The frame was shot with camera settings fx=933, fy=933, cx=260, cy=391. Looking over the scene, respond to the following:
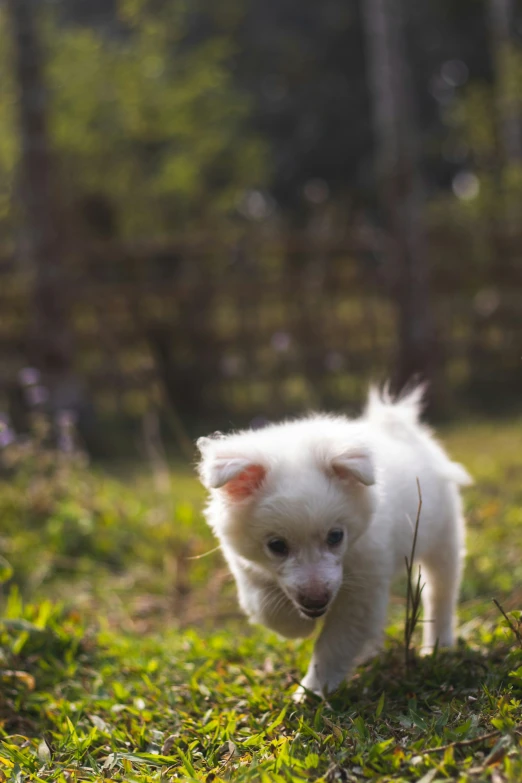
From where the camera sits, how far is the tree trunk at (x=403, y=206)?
36.6ft

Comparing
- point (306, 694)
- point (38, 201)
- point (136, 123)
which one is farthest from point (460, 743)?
point (136, 123)

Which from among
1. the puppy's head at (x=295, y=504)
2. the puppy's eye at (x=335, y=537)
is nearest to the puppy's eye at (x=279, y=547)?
the puppy's head at (x=295, y=504)

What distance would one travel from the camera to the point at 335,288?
1225 centimetres

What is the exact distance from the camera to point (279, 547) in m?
3.07

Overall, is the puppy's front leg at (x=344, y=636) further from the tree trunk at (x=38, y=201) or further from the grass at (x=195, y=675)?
the tree trunk at (x=38, y=201)

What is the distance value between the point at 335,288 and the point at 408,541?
352 inches

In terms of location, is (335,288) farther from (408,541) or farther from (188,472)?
(408,541)

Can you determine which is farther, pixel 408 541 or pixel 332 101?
pixel 332 101

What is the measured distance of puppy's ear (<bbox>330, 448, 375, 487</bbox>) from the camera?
298 centimetres

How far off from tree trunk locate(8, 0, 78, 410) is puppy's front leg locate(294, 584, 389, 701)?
740 cm

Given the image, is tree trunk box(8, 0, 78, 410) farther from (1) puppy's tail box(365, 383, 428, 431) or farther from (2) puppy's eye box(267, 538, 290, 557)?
(2) puppy's eye box(267, 538, 290, 557)

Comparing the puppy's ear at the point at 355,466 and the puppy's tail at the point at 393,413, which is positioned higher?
the puppy's ear at the point at 355,466

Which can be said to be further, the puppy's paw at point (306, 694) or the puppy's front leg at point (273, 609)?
the puppy's front leg at point (273, 609)

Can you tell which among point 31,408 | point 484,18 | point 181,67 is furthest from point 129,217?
point 484,18
